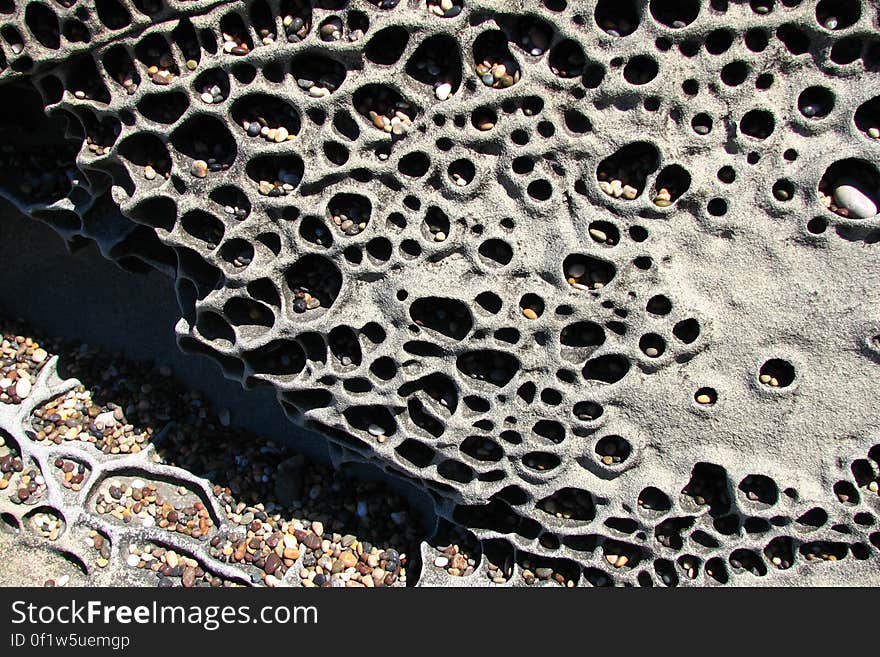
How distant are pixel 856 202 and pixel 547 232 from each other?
1.14 m

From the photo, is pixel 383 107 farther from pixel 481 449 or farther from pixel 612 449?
pixel 612 449

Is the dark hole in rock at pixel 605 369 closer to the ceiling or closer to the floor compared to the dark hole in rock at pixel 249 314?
closer to the floor

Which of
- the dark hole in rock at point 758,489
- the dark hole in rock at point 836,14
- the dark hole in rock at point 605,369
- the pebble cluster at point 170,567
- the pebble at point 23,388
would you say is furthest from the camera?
the pebble at point 23,388

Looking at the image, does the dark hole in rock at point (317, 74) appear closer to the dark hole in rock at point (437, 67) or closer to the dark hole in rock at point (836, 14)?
the dark hole in rock at point (437, 67)

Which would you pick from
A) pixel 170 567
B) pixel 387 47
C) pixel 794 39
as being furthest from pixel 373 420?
pixel 794 39

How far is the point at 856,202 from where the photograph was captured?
301cm

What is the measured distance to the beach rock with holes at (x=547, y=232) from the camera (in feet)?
9.80

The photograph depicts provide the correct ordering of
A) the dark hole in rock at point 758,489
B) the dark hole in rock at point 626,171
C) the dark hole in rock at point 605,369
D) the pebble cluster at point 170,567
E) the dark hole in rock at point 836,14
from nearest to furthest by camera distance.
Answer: the dark hole in rock at point 836,14 → the dark hole in rock at point 626,171 → the dark hole in rock at point 605,369 → the dark hole in rock at point 758,489 → the pebble cluster at point 170,567

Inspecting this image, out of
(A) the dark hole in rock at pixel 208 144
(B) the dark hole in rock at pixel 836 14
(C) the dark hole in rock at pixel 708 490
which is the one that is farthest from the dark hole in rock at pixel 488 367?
(B) the dark hole in rock at pixel 836 14

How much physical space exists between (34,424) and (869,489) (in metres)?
3.89

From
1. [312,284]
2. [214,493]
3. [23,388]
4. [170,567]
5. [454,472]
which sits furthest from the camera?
[23,388]

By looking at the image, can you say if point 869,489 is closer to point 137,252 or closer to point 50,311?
point 137,252

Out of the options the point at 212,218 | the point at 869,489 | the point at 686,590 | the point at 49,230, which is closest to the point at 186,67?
the point at 212,218

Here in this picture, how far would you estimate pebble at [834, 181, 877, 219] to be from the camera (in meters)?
3.01
